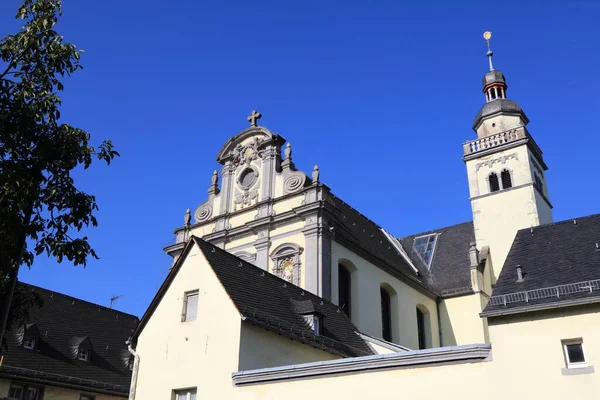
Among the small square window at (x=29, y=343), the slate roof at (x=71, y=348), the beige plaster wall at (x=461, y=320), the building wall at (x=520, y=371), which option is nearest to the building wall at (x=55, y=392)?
the slate roof at (x=71, y=348)

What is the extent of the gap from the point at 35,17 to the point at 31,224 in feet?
14.8

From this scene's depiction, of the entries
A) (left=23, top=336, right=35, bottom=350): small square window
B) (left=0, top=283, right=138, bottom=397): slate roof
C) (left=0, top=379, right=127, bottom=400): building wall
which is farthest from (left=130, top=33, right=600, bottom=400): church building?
(left=23, top=336, right=35, bottom=350): small square window

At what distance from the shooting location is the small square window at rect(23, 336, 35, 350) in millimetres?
25142

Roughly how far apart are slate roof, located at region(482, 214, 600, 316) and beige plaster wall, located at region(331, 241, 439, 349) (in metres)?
13.3

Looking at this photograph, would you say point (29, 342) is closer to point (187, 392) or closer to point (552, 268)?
point (187, 392)

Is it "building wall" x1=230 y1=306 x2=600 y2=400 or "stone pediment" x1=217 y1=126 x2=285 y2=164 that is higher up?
"stone pediment" x1=217 y1=126 x2=285 y2=164

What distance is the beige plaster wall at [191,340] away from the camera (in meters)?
16.8

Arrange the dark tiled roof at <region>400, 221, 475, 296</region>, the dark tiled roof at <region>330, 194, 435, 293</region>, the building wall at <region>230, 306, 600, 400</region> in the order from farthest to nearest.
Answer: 1. the dark tiled roof at <region>400, 221, 475, 296</region>
2. the dark tiled roof at <region>330, 194, 435, 293</region>
3. the building wall at <region>230, 306, 600, 400</region>

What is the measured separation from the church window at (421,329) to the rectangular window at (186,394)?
2095cm

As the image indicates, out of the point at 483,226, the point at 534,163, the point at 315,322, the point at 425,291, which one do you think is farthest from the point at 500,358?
the point at 534,163

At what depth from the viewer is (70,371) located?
84.1 ft

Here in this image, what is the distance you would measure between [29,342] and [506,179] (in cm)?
2956

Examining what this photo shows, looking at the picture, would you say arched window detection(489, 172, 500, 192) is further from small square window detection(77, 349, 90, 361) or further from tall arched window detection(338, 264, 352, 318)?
small square window detection(77, 349, 90, 361)

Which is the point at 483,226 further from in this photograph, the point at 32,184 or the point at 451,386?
the point at 32,184
